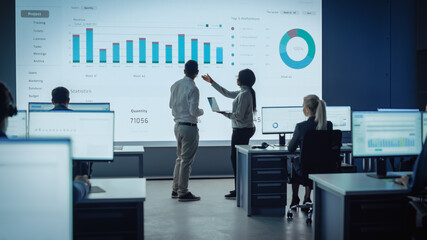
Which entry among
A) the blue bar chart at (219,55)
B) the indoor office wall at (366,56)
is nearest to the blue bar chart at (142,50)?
the blue bar chart at (219,55)

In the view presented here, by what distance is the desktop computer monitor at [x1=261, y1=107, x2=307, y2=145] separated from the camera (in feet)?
17.1

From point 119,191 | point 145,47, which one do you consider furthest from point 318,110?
point 145,47

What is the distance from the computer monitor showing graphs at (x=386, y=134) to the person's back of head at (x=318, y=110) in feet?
3.74

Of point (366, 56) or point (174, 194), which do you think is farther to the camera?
point (366, 56)

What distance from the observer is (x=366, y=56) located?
731 centimetres

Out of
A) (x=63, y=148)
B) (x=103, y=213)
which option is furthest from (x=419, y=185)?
(x=63, y=148)

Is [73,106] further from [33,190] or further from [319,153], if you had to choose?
[33,190]

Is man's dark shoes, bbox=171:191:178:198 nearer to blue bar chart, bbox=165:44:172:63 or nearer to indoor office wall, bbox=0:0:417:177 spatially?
indoor office wall, bbox=0:0:417:177

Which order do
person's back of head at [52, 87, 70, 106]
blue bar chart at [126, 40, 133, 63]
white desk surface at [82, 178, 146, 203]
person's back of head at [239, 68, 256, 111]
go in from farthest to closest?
blue bar chart at [126, 40, 133, 63] < person's back of head at [239, 68, 256, 111] < person's back of head at [52, 87, 70, 106] < white desk surface at [82, 178, 146, 203]

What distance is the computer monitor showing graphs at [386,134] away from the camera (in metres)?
3.02

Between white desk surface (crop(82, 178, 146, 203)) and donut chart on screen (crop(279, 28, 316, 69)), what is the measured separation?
4620 millimetres

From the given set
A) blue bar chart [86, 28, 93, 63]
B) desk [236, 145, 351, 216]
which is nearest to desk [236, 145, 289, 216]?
desk [236, 145, 351, 216]

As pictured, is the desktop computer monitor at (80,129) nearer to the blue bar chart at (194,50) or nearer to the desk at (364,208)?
the desk at (364,208)

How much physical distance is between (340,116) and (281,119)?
946 millimetres
